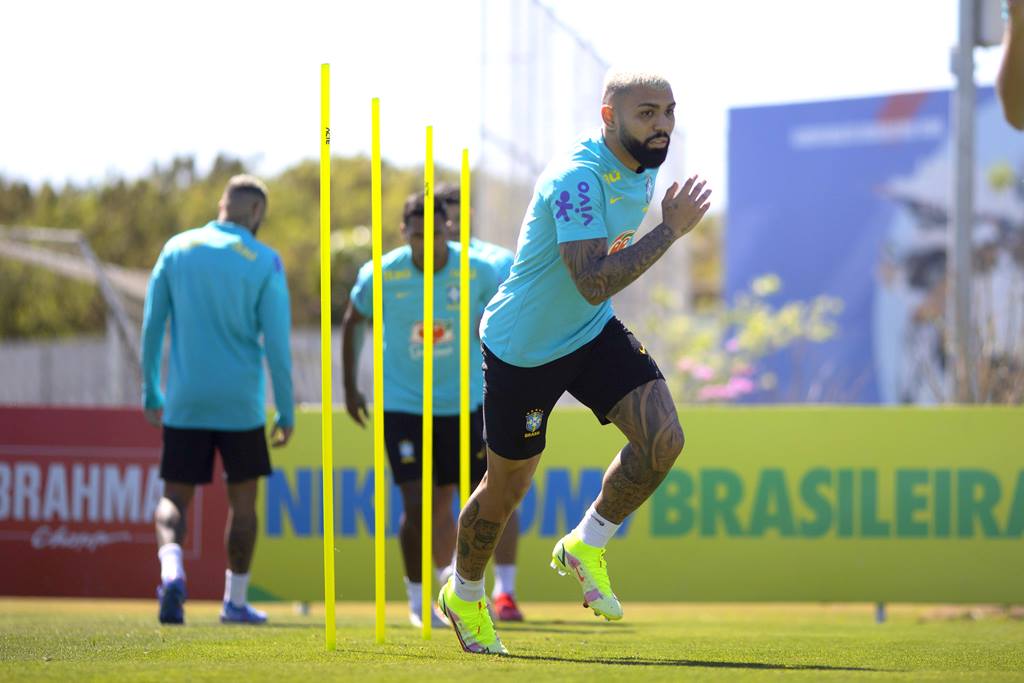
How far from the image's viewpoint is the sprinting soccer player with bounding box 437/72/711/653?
511 cm

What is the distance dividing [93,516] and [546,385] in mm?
5513

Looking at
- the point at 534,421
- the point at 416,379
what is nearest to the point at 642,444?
the point at 534,421

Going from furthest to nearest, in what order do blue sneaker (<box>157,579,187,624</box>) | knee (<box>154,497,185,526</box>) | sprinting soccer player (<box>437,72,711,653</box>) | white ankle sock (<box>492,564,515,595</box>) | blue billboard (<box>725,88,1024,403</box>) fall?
blue billboard (<box>725,88,1024,403</box>), white ankle sock (<box>492,564,515,595</box>), knee (<box>154,497,185,526</box>), blue sneaker (<box>157,579,187,624</box>), sprinting soccer player (<box>437,72,711,653</box>)

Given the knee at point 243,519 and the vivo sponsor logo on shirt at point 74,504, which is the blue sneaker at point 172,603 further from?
the vivo sponsor logo on shirt at point 74,504

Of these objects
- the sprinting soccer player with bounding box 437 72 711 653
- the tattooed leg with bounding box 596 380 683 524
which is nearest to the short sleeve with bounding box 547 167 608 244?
the sprinting soccer player with bounding box 437 72 711 653

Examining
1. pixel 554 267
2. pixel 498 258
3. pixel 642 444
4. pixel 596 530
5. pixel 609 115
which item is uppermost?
pixel 609 115

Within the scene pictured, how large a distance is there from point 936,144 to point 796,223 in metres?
3.25

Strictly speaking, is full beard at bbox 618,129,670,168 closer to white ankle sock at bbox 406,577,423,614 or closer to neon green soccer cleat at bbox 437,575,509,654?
neon green soccer cleat at bbox 437,575,509,654

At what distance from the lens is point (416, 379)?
7.70m

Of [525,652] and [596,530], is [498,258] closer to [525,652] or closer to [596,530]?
[596,530]

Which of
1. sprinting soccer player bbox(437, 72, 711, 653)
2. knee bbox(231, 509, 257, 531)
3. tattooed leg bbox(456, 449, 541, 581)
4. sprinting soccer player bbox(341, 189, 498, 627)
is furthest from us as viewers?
knee bbox(231, 509, 257, 531)

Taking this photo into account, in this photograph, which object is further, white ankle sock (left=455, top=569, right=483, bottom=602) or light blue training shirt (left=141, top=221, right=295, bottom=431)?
light blue training shirt (left=141, top=221, right=295, bottom=431)

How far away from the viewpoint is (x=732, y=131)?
106 feet

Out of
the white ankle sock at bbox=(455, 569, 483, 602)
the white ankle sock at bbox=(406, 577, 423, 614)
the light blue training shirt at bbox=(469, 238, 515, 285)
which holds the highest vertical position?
the light blue training shirt at bbox=(469, 238, 515, 285)
